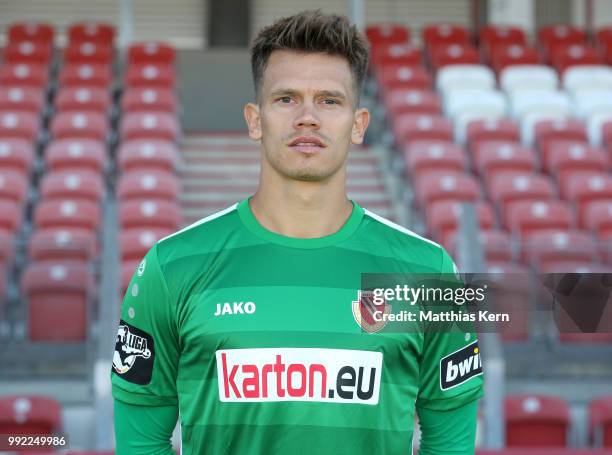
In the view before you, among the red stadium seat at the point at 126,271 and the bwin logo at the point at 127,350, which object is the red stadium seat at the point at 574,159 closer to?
the red stadium seat at the point at 126,271

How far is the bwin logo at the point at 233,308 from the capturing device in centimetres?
203

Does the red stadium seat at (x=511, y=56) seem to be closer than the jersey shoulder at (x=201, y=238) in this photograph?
No

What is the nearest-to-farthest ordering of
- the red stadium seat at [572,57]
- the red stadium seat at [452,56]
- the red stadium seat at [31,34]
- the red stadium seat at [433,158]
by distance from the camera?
the red stadium seat at [433,158]
the red stadium seat at [452,56]
the red stadium seat at [572,57]
the red stadium seat at [31,34]

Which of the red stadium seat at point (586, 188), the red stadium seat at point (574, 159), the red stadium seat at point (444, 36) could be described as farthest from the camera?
the red stadium seat at point (444, 36)

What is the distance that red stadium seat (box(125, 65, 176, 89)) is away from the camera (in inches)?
438

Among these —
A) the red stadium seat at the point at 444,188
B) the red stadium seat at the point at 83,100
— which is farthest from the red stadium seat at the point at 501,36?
the red stadium seat at the point at 83,100

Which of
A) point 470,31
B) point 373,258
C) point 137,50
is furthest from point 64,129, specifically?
point 373,258

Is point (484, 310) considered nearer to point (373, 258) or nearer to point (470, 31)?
point (373, 258)

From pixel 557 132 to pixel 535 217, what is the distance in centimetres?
199

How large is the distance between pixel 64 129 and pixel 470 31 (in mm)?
6665

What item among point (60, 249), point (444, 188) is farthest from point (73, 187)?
point (444, 188)

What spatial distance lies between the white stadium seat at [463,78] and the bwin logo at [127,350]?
9199 mm

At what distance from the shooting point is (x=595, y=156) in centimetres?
923

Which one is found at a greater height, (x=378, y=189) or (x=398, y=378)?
(x=378, y=189)
